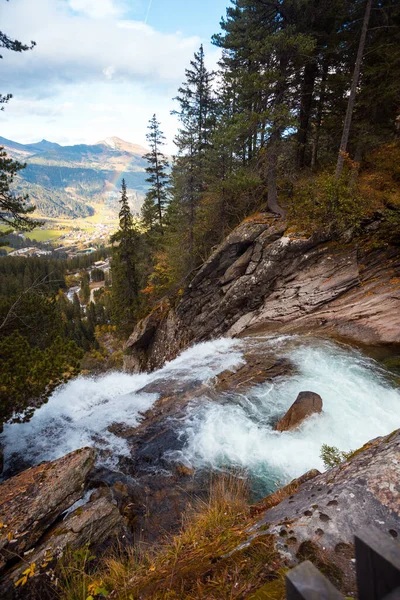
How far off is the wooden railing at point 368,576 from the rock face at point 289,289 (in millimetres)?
10646

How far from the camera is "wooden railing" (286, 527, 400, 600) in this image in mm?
1163

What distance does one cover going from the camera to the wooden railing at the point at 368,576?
1.16m

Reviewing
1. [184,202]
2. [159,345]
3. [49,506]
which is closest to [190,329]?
[159,345]

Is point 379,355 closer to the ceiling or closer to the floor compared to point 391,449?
closer to the floor

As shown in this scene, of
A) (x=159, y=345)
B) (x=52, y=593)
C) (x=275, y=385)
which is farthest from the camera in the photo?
(x=159, y=345)

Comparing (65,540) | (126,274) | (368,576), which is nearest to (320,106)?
(126,274)

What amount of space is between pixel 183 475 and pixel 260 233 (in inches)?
531

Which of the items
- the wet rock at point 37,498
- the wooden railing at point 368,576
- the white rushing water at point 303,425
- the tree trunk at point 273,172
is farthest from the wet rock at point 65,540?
the tree trunk at point 273,172

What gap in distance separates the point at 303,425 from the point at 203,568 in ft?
16.2

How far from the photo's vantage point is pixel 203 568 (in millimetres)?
3004

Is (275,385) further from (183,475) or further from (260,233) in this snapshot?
(260,233)

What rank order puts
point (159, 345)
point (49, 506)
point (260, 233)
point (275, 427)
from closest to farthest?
point (49, 506), point (275, 427), point (260, 233), point (159, 345)

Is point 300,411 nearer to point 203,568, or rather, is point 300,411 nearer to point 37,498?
point 203,568

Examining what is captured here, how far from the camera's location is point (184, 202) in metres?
21.2
